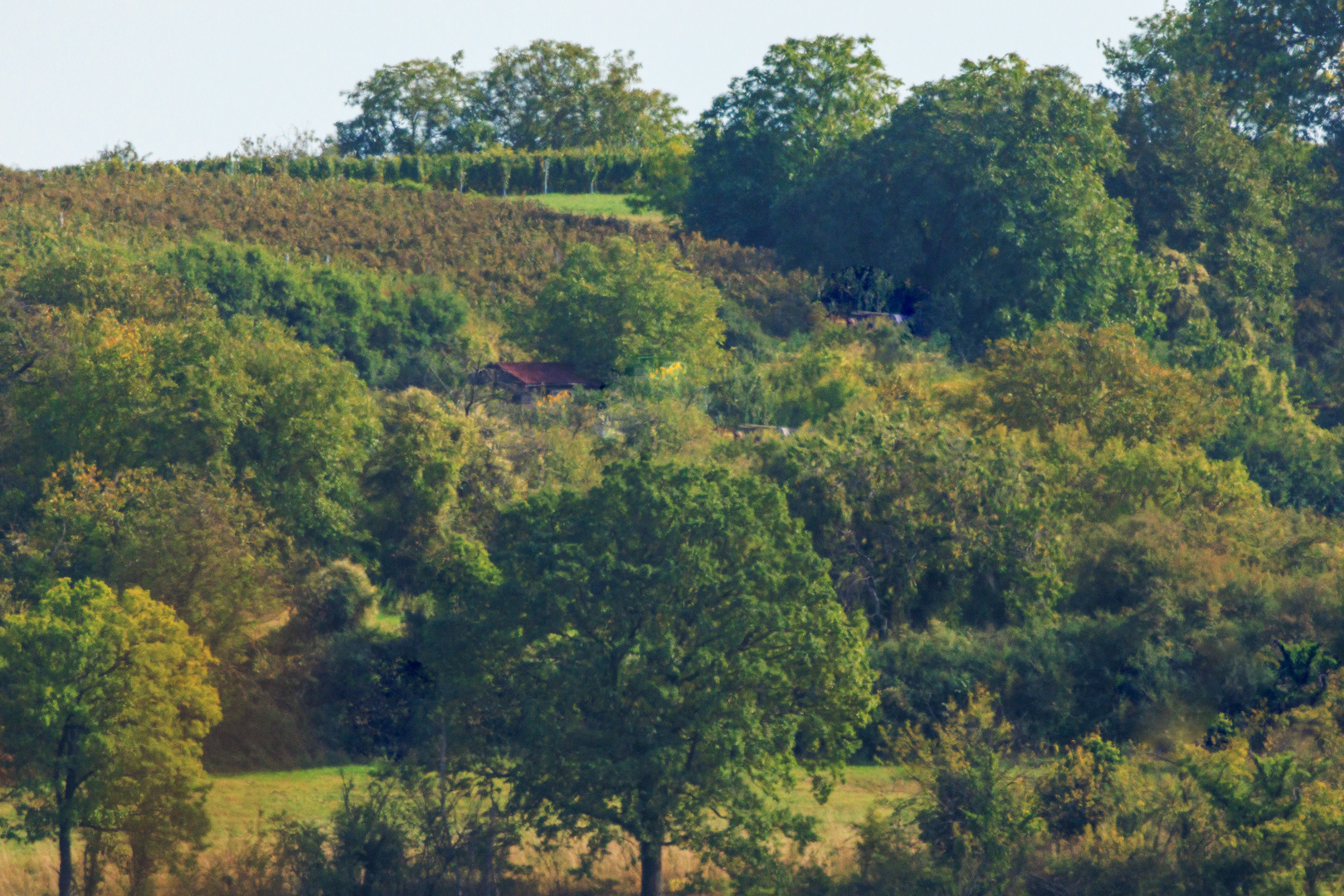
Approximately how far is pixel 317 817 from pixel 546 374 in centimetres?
2240

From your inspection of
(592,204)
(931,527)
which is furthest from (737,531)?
(592,204)

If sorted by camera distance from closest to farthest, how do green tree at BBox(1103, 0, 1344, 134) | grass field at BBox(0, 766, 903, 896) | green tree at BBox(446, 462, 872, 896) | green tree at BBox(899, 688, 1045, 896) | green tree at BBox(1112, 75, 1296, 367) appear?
green tree at BBox(899, 688, 1045, 896) → green tree at BBox(446, 462, 872, 896) → grass field at BBox(0, 766, 903, 896) → green tree at BBox(1112, 75, 1296, 367) → green tree at BBox(1103, 0, 1344, 134)

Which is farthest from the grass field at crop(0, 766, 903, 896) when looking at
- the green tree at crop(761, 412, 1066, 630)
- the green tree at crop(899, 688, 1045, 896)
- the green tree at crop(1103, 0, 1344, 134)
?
the green tree at crop(1103, 0, 1344, 134)

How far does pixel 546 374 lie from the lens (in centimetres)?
4869

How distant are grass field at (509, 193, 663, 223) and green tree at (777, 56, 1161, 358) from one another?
18.5 m

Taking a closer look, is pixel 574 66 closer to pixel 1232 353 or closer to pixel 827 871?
pixel 1232 353

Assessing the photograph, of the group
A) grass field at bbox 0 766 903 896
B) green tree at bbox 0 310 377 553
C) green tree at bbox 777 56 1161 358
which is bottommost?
grass field at bbox 0 766 903 896

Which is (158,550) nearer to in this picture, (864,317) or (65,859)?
(65,859)

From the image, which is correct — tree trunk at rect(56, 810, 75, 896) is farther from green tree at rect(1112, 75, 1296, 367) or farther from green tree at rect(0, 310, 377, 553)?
green tree at rect(1112, 75, 1296, 367)

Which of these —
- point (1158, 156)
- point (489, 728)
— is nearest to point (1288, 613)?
point (489, 728)

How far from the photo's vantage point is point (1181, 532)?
3456 cm

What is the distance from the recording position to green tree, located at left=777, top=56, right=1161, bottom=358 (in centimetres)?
5344

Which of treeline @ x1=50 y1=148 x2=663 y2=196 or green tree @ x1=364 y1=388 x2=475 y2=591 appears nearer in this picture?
green tree @ x1=364 y1=388 x2=475 y2=591

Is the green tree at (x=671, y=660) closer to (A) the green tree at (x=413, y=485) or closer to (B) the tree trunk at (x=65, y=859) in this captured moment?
(B) the tree trunk at (x=65, y=859)
